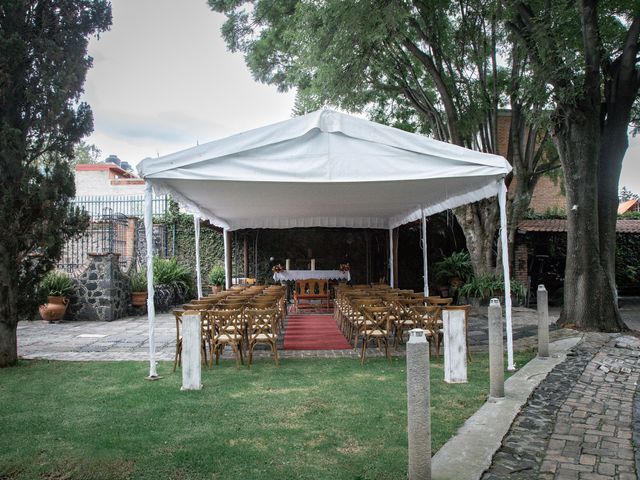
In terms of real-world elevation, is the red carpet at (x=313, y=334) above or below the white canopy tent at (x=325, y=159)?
below

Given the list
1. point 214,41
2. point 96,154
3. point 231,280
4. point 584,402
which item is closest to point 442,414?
point 584,402

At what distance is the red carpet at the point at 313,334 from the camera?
283 inches

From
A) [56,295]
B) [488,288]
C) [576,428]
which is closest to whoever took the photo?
[576,428]

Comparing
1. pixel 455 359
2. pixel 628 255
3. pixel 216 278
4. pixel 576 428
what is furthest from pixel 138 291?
pixel 628 255

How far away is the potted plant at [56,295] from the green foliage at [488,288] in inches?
357

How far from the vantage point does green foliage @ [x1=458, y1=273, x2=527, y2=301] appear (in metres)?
11.2

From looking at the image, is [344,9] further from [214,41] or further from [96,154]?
[96,154]

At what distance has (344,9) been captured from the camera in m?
8.61

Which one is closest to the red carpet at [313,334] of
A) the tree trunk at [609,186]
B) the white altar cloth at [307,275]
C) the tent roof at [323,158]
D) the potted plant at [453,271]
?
the white altar cloth at [307,275]

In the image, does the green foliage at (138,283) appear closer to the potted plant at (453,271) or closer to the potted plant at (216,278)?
the potted plant at (216,278)

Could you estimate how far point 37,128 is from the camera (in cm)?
612

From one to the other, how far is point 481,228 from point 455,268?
214cm

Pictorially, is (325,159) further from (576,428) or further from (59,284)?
(59,284)

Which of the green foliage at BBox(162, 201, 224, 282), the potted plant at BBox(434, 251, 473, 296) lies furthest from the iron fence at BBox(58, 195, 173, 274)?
the potted plant at BBox(434, 251, 473, 296)
